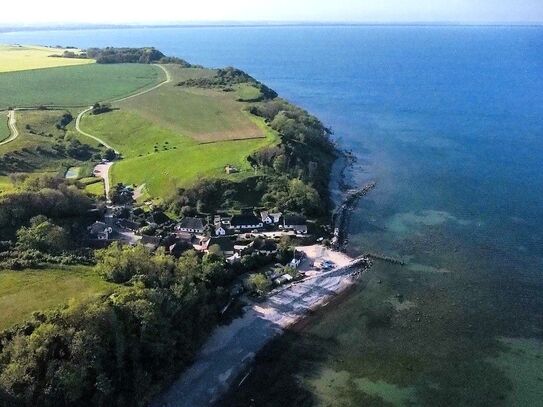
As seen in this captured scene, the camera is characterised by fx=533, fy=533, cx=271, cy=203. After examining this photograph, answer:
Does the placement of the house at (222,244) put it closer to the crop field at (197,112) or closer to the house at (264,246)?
the house at (264,246)

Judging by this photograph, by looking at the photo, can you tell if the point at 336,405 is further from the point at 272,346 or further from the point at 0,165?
the point at 0,165

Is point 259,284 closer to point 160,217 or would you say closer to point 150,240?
point 150,240

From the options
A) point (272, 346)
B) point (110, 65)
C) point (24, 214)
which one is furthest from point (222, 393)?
point (110, 65)

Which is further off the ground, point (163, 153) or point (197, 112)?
point (197, 112)

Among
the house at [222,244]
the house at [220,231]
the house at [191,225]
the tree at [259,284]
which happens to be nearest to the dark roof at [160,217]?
the house at [191,225]

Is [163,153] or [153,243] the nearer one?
[153,243]

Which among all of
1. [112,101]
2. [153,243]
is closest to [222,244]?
[153,243]
